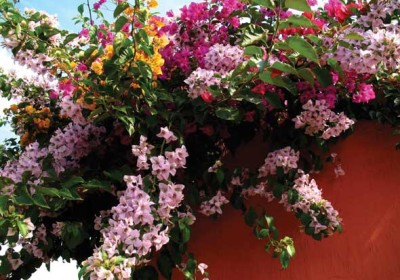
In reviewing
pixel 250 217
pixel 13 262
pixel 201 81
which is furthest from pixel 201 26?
pixel 13 262

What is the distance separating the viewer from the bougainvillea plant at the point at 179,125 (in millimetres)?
1772

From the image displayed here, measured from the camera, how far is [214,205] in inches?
80.3

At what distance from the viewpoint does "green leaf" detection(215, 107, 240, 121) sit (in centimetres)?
190

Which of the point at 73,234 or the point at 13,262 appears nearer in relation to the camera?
the point at 73,234

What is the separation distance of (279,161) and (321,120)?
8.9 inches

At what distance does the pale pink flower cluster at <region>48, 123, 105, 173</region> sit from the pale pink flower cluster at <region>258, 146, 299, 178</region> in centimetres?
69

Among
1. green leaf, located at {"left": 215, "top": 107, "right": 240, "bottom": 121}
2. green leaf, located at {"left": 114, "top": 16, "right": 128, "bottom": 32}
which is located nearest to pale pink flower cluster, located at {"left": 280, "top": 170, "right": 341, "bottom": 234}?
green leaf, located at {"left": 215, "top": 107, "right": 240, "bottom": 121}

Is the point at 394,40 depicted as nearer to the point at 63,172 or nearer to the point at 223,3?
the point at 223,3

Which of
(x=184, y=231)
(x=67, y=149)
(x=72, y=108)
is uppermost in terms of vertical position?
(x=72, y=108)

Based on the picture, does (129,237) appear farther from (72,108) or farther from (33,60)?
(33,60)

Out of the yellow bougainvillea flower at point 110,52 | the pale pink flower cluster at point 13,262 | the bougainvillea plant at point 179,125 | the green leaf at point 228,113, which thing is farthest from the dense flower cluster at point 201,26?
the pale pink flower cluster at point 13,262

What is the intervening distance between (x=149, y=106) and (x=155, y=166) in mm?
267

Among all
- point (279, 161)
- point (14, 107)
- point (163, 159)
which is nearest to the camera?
point (163, 159)

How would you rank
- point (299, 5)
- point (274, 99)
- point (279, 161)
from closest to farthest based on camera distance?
point (299, 5), point (274, 99), point (279, 161)
